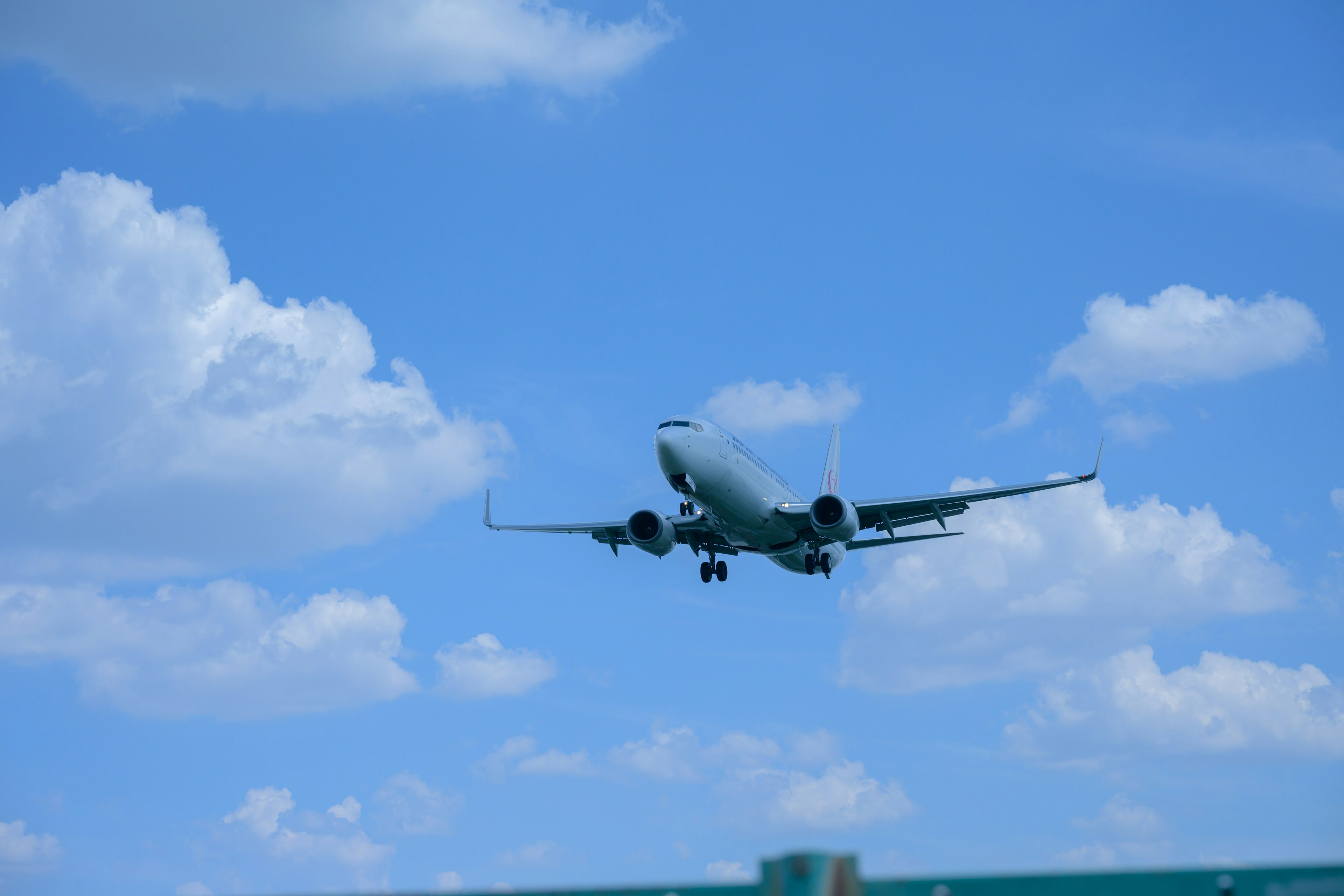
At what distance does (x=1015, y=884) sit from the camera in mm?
6188

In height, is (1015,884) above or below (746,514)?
below

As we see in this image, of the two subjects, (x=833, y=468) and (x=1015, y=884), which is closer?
(x=1015, y=884)

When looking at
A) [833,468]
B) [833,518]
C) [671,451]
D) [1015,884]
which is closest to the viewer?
[1015,884]

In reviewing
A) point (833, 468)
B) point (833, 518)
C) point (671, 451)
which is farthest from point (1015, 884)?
point (833, 468)

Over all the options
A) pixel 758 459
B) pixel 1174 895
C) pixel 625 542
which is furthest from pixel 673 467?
pixel 1174 895

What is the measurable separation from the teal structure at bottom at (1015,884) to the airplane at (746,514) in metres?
38.5

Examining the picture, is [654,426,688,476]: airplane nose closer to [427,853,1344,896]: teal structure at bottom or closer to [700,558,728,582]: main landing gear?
[700,558,728,582]: main landing gear

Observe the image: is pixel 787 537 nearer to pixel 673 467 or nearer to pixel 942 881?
pixel 673 467

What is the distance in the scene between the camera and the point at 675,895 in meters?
6.12

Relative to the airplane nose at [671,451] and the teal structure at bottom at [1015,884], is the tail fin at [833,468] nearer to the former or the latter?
the airplane nose at [671,451]

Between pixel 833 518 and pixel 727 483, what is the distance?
5.24 m

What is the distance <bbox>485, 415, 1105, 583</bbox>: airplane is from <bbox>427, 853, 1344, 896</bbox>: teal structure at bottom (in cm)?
3853

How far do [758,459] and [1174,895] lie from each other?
144 feet

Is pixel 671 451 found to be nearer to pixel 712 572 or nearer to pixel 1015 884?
pixel 712 572
